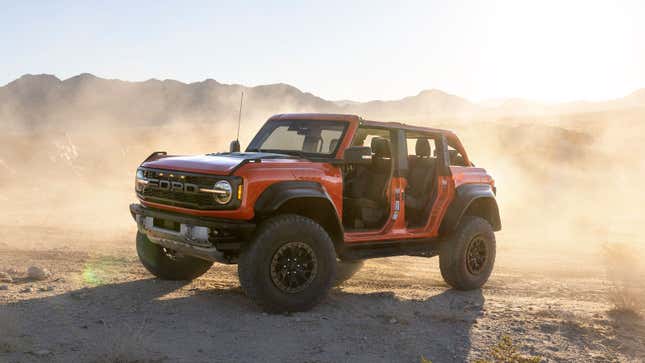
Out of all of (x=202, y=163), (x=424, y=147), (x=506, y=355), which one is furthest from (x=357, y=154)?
(x=506, y=355)

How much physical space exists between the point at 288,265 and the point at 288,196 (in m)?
0.71

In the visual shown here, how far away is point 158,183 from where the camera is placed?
649 cm

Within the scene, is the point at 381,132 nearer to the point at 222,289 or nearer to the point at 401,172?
the point at 401,172

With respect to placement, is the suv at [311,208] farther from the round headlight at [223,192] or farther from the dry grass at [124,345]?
the dry grass at [124,345]

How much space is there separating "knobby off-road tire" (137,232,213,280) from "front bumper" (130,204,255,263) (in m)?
1.27

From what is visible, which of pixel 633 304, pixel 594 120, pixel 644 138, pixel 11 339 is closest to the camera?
pixel 11 339

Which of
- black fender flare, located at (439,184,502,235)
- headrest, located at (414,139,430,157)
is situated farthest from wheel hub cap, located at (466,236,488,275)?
headrest, located at (414,139,430,157)

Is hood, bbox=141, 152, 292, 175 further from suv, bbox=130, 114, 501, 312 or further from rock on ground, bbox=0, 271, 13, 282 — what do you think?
rock on ground, bbox=0, 271, 13, 282

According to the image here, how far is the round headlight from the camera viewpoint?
19.2ft

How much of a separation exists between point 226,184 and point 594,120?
195 feet

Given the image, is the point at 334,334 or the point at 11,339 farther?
the point at 334,334

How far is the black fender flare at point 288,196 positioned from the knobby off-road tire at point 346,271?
202 centimetres

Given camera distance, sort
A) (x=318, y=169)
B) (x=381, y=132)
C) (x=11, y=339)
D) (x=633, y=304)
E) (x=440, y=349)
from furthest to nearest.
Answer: (x=381, y=132) → (x=633, y=304) → (x=318, y=169) → (x=440, y=349) → (x=11, y=339)

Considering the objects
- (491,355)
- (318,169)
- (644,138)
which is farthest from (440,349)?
(644,138)
